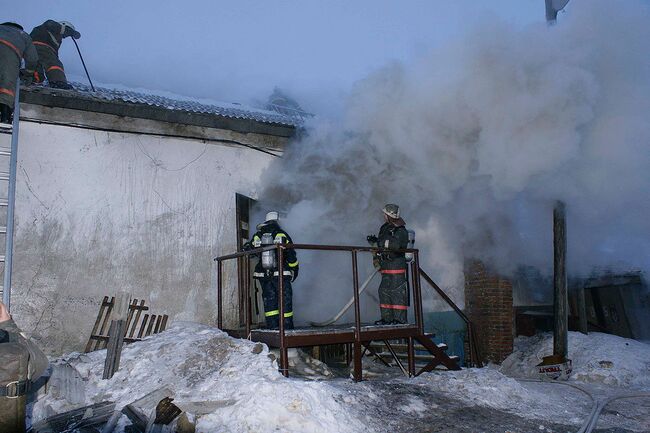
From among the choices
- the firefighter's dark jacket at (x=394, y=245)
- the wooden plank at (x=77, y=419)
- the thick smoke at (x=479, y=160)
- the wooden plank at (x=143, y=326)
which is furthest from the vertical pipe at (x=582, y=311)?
the wooden plank at (x=77, y=419)

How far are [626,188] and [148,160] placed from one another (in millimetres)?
7406

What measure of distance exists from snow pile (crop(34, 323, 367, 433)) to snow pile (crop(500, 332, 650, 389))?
15.0 ft

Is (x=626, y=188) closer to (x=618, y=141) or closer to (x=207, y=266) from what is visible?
(x=618, y=141)

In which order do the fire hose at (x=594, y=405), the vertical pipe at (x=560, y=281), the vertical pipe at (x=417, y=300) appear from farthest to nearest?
the vertical pipe at (x=560, y=281) < the vertical pipe at (x=417, y=300) < the fire hose at (x=594, y=405)

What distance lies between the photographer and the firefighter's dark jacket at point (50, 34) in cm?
781

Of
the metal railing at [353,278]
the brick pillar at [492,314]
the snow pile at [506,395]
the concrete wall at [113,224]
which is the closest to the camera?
the snow pile at [506,395]

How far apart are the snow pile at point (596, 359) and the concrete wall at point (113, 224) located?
505cm

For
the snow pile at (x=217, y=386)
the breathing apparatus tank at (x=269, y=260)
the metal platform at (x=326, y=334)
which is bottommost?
the snow pile at (x=217, y=386)

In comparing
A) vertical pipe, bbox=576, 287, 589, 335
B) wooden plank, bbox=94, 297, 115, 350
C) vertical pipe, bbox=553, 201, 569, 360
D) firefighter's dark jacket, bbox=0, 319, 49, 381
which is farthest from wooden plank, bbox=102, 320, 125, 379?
vertical pipe, bbox=576, 287, 589, 335

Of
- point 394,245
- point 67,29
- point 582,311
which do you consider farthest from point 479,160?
point 67,29

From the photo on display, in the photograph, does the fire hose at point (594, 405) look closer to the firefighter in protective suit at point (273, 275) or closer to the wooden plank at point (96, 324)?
the firefighter in protective suit at point (273, 275)

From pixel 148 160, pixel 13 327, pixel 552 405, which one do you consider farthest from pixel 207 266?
pixel 552 405

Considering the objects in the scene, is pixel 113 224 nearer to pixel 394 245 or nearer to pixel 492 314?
pixel 394 245

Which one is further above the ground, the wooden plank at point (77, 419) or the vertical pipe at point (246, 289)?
the vertical pipe at point (246, 289)
